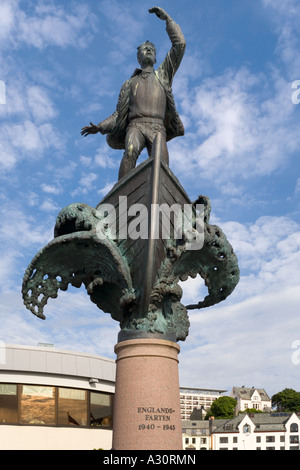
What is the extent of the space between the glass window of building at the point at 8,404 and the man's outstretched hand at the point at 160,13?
62.2 ft

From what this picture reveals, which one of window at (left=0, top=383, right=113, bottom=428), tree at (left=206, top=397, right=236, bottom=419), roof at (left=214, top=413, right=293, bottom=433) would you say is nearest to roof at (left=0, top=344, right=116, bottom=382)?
window at (left=0, top=383, right=113, bottom=428)

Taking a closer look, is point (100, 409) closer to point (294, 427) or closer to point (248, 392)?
point (294, 427)

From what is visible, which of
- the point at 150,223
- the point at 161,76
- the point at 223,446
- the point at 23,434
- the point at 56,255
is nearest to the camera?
the point at 150,223

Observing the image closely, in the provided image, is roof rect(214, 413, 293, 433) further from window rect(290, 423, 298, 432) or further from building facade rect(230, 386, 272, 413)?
building facade rect(230, 386, 272, 413)

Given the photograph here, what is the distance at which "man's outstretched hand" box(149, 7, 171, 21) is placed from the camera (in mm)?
12078

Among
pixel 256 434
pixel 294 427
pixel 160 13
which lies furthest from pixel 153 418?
pixel 294 427

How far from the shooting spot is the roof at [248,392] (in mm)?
155000

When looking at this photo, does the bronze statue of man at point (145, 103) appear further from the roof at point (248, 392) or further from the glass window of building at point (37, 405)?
the roof at point (248, 392)

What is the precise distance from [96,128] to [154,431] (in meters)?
6.83

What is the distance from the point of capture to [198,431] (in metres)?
95.2

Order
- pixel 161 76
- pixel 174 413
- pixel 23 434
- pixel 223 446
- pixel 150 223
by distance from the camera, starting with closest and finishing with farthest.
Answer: pixel 174 413, pixel 150 223, pixel 161 76, pixel 23 434, pixel 223 446

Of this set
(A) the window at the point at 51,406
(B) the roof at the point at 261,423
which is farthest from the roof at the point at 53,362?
(B) the roof at the point at 261,423
